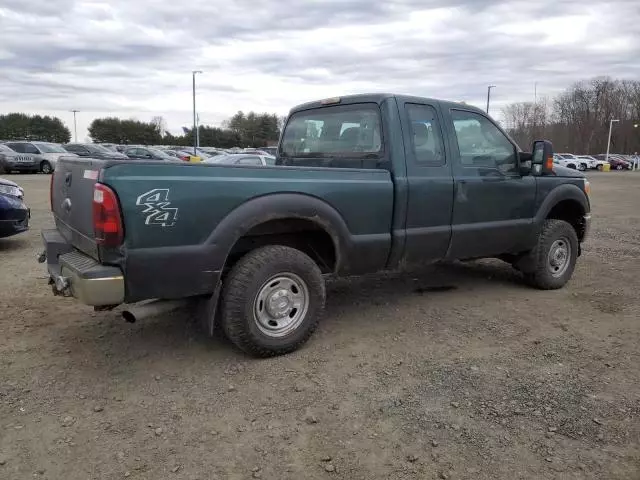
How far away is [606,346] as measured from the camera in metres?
4.27

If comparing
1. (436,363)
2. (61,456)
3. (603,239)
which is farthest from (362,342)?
(603,239)

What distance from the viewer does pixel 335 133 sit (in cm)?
499

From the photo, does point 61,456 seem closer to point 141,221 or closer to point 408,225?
point 141,221

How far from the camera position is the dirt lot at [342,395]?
275 cm

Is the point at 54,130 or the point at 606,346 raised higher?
the point at 54,130

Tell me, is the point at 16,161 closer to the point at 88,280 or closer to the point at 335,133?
the point at 335,133

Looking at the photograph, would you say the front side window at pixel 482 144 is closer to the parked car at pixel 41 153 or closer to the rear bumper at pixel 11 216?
the rear bumper at pixel 11 216

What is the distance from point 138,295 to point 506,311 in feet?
11.2

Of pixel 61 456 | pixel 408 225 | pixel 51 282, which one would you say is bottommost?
pixel 61 456

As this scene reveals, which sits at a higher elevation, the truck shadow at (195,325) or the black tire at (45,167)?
the black tire at (45,167)

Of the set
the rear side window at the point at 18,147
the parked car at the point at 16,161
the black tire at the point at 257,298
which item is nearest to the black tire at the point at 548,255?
the black tire at the point at 257,298

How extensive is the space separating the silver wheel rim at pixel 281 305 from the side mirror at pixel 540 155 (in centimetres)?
275

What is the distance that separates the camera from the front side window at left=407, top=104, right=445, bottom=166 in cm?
460

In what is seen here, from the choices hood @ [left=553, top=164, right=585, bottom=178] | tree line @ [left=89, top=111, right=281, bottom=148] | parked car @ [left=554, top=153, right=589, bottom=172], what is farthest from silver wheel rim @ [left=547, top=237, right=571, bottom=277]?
tree line @ [left=89, top=111, right=281, bottom=148]
